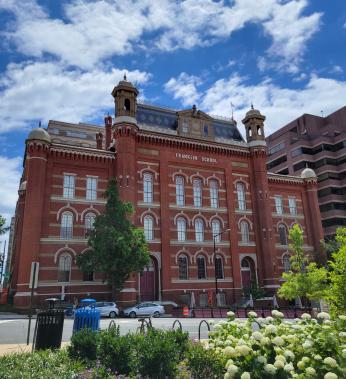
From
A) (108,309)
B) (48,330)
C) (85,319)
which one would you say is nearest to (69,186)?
(108,309)

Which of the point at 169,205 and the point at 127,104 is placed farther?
the point at 127,104

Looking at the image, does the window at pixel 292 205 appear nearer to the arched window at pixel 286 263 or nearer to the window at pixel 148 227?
the arched window at pixel 286 263

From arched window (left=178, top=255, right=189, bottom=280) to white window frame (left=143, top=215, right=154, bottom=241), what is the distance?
423 centimetres

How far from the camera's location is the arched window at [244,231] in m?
44.0

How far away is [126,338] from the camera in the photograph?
27.1ft

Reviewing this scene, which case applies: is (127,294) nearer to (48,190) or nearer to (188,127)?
(48,190)

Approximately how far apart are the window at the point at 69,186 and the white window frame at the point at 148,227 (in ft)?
27.3

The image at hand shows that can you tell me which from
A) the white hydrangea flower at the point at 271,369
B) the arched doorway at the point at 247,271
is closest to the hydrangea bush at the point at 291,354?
the white hydrangea flower at the point at 271,369

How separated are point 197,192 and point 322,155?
128ft

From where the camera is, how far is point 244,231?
44312 mm

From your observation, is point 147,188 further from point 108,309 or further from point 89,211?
A: point 108,309

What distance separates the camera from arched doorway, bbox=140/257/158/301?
37438 millimetres

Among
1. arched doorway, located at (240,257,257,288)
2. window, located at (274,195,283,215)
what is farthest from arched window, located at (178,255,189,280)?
window, located at (274,195,283,215)

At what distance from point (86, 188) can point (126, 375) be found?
31459 mm
